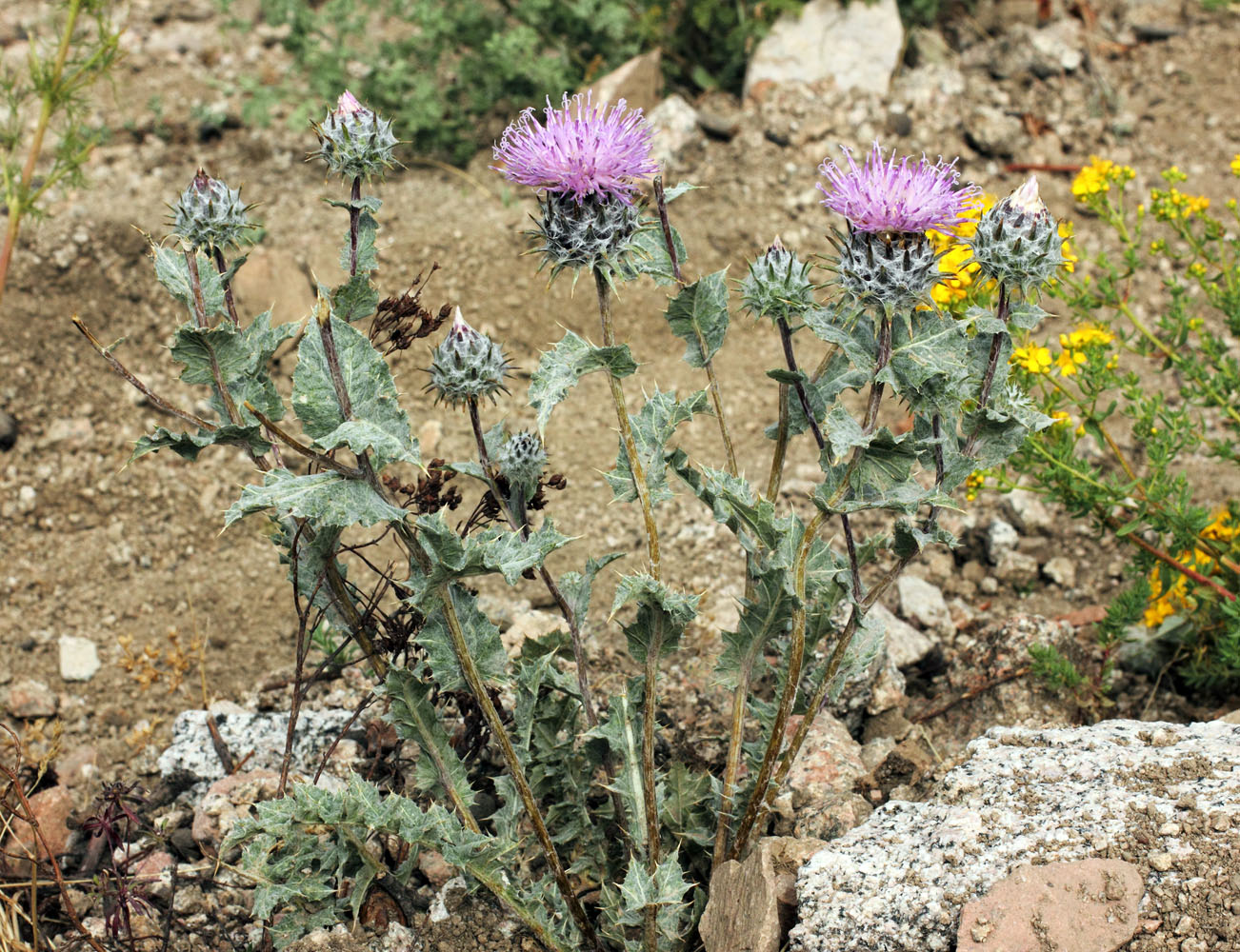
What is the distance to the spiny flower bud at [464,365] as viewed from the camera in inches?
93.4

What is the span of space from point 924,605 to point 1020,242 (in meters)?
2.12

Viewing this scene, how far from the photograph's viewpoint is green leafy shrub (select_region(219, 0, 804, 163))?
20.1 ft

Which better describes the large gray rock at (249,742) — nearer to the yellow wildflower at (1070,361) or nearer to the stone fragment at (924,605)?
the stone fragment at (924,605)

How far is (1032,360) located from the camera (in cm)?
331

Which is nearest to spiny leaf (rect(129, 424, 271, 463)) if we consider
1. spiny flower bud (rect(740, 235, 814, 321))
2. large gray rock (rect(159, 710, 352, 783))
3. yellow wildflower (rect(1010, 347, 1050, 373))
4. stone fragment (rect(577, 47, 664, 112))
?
spiny flower bud (rect(740, 235, 814, 321))

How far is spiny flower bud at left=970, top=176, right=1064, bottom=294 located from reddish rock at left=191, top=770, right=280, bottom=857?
2.38 metres

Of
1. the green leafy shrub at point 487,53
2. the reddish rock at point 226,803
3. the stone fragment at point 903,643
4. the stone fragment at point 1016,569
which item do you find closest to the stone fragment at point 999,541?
the stone fragment at point 1016,569

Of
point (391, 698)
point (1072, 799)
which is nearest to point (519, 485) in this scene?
point (391, 698)

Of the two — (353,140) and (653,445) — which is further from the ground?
(353,140)

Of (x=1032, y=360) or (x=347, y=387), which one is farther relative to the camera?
(x=1032, y=360)

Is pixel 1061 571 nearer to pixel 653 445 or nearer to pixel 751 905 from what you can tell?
pixel 751 905

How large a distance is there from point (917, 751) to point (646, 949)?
3.62 feet

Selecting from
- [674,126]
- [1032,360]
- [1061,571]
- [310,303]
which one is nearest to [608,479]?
[1032,360]

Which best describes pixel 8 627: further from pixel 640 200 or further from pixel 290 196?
pixel 640 200
